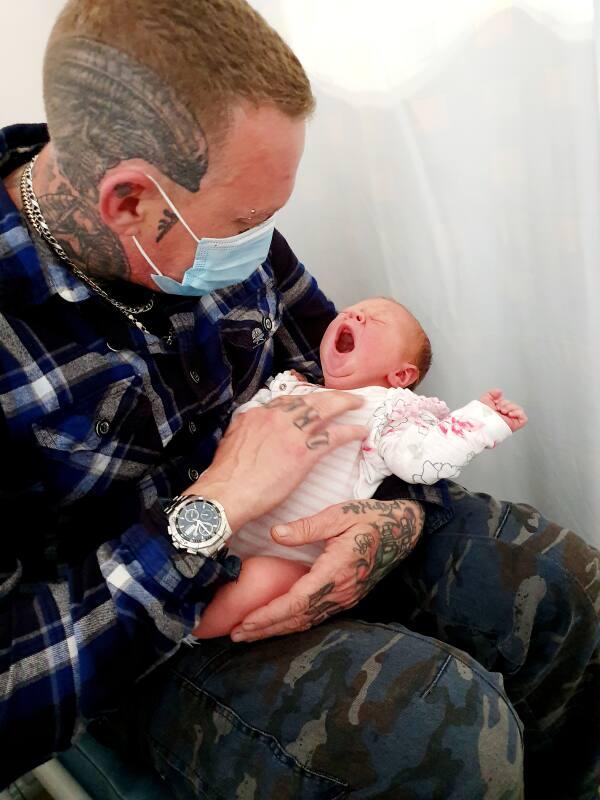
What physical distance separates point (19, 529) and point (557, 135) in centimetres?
101

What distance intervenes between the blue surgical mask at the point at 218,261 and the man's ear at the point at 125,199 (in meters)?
0.02

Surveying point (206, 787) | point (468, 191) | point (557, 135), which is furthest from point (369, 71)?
point (206, 787)

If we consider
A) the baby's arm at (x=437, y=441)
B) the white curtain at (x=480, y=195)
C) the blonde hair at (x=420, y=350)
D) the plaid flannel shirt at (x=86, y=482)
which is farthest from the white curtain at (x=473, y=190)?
the plaid flannel shirt at (x=86, y=482)

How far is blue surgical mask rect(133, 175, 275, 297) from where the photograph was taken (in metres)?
0.97

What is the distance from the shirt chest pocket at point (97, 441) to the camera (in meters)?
0.97

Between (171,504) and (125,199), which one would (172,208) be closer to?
(125,199)

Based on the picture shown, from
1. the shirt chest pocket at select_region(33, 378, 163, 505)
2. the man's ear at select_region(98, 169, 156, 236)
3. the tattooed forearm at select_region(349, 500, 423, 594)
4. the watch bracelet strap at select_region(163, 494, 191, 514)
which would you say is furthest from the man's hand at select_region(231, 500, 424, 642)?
the man's ear at select_region(98, 169, 156, 236)

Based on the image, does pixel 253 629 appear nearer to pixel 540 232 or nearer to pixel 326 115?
pixel 540 232

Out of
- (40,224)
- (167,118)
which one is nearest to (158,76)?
(167,118)

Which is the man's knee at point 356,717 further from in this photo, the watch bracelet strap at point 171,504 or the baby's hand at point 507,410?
the baby's hand at point 507,410

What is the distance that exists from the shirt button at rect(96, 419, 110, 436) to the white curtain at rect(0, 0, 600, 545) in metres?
0.76

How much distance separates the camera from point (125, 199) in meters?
0.90

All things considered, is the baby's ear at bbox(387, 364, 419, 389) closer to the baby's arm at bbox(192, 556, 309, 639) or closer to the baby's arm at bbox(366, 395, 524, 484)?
the baby's arm at bbox(366, 395, 524, 484)

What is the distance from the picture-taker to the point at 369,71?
4.59 ft
